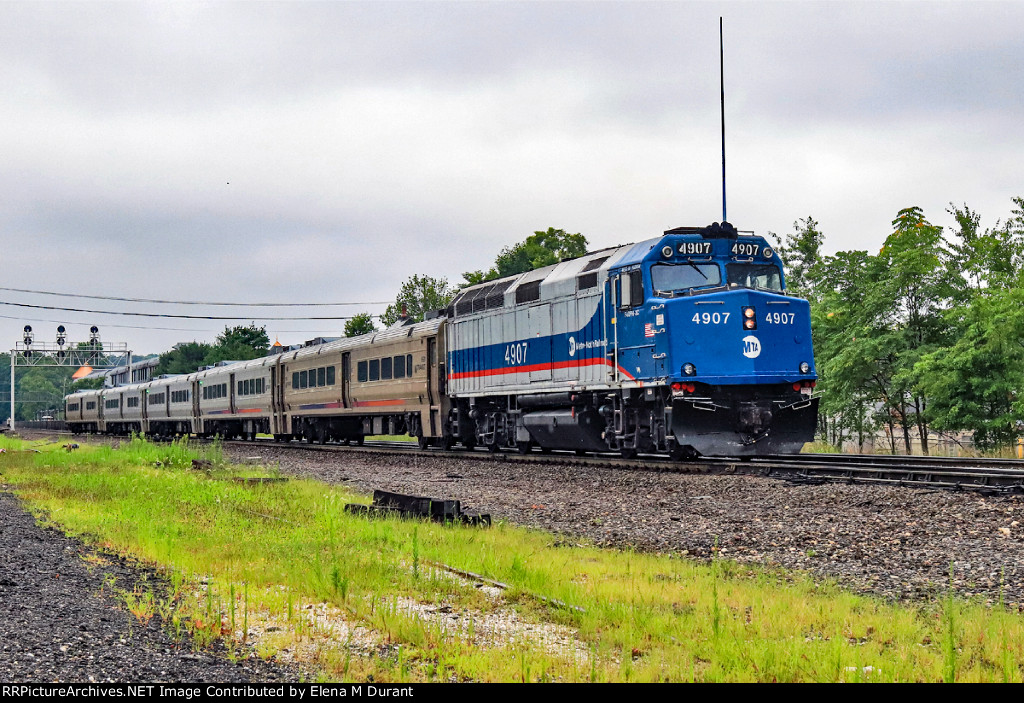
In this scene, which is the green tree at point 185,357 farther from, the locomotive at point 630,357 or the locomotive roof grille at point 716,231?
the locomotive roof grille at point 716,231

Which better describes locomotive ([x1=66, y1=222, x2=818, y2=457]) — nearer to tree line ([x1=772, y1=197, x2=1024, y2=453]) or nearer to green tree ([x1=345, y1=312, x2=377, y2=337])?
tree line ([x1=772, y1=197, x2=1024, y2=453])

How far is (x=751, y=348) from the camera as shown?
56.2 ft

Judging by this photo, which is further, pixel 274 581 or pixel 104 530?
pixel 104 530

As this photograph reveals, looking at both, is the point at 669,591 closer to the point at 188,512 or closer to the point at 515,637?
the point at 515,637

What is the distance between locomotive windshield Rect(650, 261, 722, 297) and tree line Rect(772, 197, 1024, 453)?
29.8ft

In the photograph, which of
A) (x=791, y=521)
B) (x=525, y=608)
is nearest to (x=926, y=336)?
(x=791, y=521)

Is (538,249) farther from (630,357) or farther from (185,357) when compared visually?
(185,357)

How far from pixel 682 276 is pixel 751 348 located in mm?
1861

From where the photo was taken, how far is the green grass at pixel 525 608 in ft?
16.9

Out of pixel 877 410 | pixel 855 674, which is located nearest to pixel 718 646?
pixel 855 674

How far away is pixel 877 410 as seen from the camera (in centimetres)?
3231

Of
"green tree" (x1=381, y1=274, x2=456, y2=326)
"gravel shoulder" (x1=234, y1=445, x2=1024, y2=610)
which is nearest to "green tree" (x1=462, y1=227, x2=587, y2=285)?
"green tree" (x1=381, y1=274, x2=456, y2=326)

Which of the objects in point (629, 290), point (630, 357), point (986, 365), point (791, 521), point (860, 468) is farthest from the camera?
point (986, 365)

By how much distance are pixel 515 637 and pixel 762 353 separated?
1228 cm
